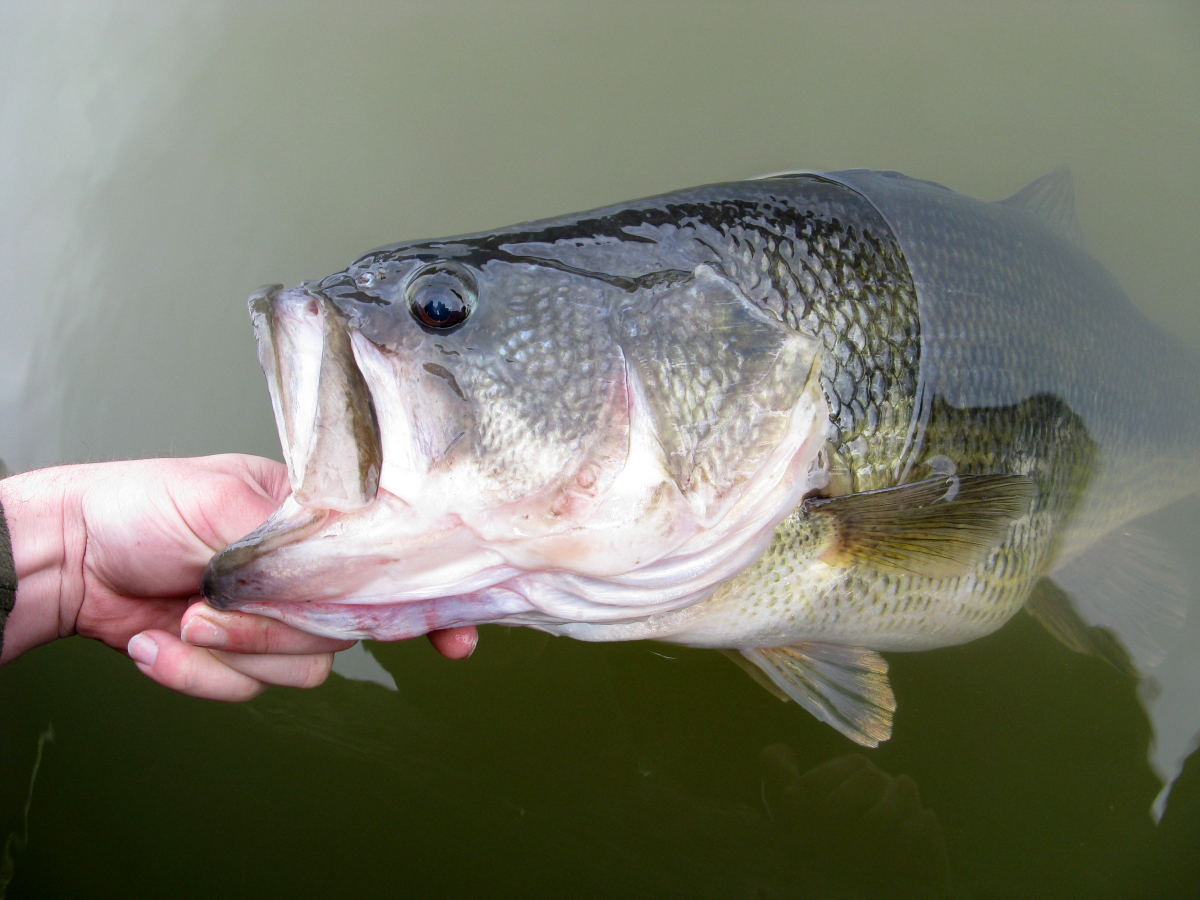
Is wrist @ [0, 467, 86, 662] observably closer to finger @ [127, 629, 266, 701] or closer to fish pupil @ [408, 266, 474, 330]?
finger @ [127, 629, 266, 701]

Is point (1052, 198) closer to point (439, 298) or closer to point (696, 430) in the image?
point (696, 430)

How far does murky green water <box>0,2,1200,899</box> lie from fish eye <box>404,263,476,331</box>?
47.5 inches

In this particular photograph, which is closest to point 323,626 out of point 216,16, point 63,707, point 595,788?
point 595,788

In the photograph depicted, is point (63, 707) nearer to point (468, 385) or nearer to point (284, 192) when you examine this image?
point (284, 192)

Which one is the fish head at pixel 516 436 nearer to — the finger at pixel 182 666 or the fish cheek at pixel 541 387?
the fish cheek at pixel 541 387

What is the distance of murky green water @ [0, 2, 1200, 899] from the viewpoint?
1652 millimetres

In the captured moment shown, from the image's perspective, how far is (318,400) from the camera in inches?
28.0

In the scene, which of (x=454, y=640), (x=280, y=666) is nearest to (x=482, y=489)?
Result: (x=454, y=640)

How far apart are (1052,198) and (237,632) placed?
76.3 inches

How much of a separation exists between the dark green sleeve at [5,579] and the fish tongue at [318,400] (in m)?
0.70

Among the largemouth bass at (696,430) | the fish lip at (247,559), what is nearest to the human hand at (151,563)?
the fish lip at (247,559)

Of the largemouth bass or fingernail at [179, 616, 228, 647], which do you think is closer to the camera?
the largemouth bass

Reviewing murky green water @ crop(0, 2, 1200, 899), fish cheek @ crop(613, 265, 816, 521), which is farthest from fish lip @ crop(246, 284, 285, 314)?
murky green water @ crop(0, 2, 1200, 899)

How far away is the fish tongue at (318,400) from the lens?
2.36 ft
